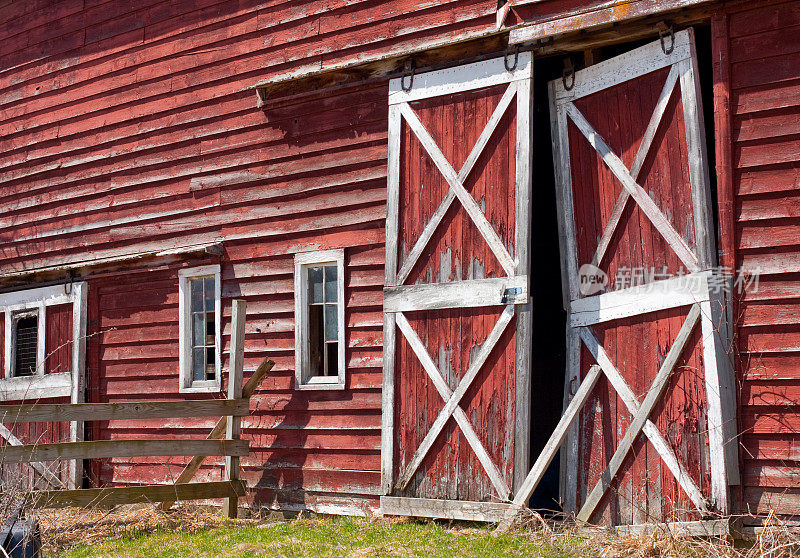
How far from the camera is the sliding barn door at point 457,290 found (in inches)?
318

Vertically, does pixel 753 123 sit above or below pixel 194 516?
above

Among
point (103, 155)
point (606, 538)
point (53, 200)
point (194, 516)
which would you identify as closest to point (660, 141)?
point (606, 538)

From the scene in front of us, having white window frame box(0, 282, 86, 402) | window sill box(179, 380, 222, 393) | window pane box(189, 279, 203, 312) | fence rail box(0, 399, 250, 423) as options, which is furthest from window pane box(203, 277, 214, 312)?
white window frame box(0, 282, 86, 402)

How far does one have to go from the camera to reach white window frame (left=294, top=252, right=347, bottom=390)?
9.51 metres

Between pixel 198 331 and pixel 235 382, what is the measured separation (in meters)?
1.56

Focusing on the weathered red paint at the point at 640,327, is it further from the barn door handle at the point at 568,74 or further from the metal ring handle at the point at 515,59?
the metal ring handle at the point at 515,59

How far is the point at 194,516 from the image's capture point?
945 centimetres

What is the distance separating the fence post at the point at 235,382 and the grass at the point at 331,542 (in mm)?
624

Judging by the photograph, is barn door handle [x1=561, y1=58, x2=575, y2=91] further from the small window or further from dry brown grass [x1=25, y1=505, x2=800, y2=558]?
the small window

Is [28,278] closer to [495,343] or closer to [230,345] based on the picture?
[230,345]

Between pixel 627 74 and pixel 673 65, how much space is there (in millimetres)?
481

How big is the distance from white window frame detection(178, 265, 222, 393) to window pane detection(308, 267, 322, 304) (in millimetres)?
1274

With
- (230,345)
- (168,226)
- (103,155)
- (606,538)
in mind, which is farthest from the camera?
(103,155)

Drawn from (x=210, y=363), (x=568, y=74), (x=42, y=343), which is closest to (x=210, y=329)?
(x=210, y=363)
